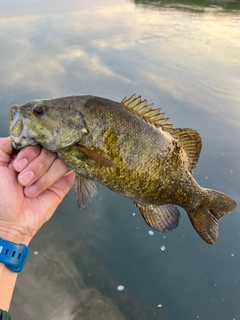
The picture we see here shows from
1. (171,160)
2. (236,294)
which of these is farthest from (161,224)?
(236,294)

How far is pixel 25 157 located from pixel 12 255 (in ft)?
1.68

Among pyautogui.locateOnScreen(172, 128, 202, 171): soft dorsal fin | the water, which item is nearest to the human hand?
pyautogui.locateOnScreen(172, 128, 202, 171): soft dorsal fin

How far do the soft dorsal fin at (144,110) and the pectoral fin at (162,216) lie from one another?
0.50m

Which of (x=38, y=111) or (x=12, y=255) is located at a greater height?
(x=38, y=111)

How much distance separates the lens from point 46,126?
1582 millimetres

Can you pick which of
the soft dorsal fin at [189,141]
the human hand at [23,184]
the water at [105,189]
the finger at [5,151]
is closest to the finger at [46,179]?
the human hand at [23,184]

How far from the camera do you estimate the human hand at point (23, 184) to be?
1.57 m

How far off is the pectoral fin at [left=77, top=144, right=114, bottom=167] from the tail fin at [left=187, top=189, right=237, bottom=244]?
0.65 m

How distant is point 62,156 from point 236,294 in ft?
7.16

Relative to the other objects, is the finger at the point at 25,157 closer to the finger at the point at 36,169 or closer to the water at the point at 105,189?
the finger at the point at 36,169

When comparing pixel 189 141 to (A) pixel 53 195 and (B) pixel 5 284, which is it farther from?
(B) pixel 5 284

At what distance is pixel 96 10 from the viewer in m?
9.65

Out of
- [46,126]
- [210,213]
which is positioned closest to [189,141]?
[210,213]

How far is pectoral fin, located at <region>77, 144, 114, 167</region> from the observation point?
1.56 meters
